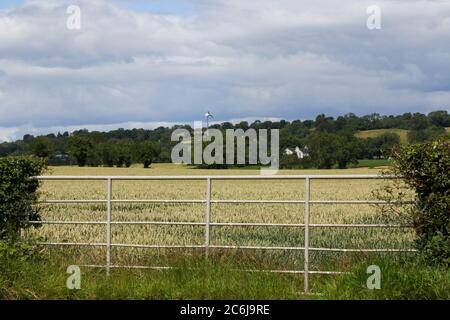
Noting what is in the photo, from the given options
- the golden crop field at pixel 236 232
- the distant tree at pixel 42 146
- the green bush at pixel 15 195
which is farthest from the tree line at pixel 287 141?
the green bush at pixel 15 195

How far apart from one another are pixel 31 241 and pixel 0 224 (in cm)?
65

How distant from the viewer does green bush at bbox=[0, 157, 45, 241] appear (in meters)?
11.1

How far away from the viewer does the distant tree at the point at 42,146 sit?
270 ft

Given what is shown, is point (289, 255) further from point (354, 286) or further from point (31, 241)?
point (31, 241)

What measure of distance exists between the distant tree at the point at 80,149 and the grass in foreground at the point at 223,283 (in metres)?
74.7

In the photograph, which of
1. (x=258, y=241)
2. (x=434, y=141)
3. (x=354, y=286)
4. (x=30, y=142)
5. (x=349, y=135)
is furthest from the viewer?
(x=30, y=142)

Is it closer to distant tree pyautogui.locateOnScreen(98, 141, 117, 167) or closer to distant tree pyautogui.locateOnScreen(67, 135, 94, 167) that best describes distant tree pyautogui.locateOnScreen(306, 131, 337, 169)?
distant tree pyautogui.locateOnScreen(98, 141, 117, 167)

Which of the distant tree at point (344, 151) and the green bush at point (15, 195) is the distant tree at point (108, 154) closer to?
the distant tree at point (344, 151)

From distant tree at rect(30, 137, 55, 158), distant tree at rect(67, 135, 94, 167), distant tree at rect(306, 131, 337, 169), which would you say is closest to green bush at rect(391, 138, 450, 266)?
distant tree at rect(306, 131, 337, 169)

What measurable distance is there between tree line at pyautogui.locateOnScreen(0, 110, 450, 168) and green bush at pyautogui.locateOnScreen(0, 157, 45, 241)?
97.7 feet

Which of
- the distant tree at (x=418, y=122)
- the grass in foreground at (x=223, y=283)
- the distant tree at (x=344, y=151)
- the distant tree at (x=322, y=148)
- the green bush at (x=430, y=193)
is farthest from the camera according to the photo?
the distant tree at (x=418, y=122)

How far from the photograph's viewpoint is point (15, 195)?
11117mm
